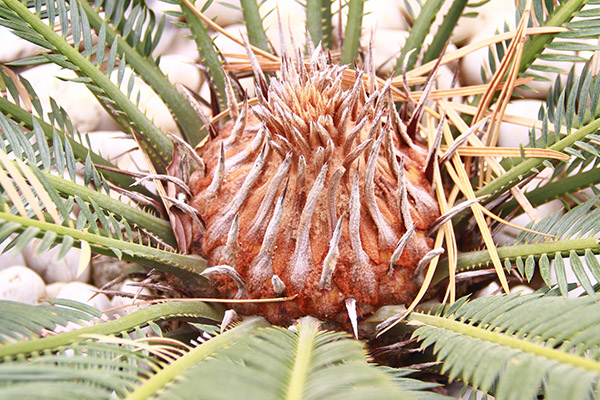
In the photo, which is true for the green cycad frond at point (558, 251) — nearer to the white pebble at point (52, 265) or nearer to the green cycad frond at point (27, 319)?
the green cycad frond at point (27, 319)

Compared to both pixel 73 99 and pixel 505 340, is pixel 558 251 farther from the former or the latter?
pixel 73 99

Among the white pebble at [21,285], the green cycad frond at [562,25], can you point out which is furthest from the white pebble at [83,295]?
the green cycad frond at [562,25]

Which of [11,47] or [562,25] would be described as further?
[11,47]

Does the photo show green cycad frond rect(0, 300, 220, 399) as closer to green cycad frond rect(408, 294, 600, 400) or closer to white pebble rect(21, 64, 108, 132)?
green cycad frond rect(408, 294, 600, 400)

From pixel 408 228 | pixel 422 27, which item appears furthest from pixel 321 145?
pixel 422 27

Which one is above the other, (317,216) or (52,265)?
(52,265)

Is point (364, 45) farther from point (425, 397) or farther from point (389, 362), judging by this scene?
point (425, 397)

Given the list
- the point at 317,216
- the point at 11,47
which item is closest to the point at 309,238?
the point at 317,216

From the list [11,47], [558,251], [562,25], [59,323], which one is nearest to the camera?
[59,323]

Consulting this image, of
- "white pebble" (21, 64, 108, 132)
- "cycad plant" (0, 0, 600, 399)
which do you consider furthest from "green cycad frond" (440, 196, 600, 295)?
"white pebble" (21, 64, 108, 132)
